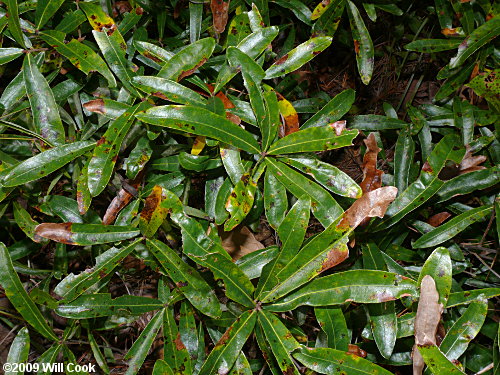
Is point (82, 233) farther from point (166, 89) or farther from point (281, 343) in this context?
point (281, 343)

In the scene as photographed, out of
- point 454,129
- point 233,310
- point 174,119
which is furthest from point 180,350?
point 454,129

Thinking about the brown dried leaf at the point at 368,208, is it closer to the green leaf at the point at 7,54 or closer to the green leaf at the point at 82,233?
the green leaf at the point at 82,233

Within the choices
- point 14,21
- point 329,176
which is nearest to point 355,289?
point 329,176

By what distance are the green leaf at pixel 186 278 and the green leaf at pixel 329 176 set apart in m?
0.41

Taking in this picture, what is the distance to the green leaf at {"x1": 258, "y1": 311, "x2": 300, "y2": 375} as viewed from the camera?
120cm

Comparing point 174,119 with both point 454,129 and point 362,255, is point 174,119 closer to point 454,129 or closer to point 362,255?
point 362,255

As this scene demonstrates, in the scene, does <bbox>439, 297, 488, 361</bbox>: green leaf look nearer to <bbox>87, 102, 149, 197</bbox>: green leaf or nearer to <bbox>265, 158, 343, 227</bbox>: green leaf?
<bbox>265, 158, 343, 227</bbox>: green leaf

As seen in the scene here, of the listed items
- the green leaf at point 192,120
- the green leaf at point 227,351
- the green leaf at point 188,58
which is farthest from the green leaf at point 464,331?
the green leaf at point 188,58

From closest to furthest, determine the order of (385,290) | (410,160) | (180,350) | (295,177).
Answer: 1. (385,290)
2. (295,177)
3. (180,350)
4. (410,160)

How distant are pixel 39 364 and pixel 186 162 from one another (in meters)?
0.77

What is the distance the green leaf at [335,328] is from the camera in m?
1.31

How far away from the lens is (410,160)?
5.67 feet

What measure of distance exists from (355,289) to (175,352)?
1.91 feet

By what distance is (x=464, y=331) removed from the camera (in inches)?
51.4
